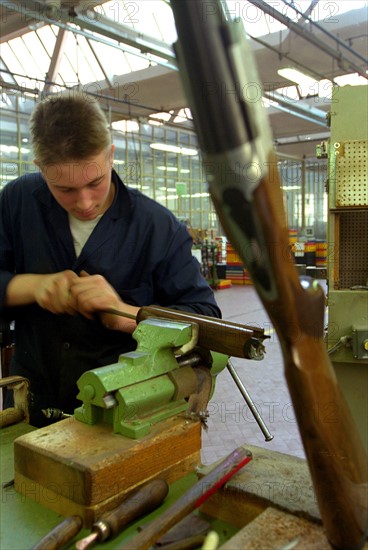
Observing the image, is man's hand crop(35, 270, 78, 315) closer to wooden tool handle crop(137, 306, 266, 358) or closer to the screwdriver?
wooden tool handle crop(137, 306, 266, 358)

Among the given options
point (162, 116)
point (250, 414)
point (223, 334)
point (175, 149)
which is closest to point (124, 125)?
point (162, 116)

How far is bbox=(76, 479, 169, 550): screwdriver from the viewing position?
67 cm

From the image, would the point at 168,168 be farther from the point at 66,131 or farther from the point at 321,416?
the point at 321,416

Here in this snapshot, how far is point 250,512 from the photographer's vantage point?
2.40 ft

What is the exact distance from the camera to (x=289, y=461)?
0.83 m

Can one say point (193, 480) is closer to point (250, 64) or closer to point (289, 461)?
point (289, 461)

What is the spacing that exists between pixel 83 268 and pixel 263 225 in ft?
3.01

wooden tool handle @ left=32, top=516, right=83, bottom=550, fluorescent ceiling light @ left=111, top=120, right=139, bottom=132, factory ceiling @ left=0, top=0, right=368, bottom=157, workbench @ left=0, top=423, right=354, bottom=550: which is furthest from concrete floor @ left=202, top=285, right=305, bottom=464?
fluorescent ceiling light @ left=111, top=120, right=139, bottom=132

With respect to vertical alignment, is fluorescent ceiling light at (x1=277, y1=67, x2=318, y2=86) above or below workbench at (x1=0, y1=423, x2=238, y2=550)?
above

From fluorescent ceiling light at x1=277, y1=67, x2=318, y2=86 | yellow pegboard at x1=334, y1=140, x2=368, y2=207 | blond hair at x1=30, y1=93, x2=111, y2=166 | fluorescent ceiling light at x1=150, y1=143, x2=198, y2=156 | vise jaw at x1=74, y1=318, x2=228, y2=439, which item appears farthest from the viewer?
fluorescent ceiling light at x1=150, y1=143, x2=198, y2=156

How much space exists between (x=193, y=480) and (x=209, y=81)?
2.36 ft

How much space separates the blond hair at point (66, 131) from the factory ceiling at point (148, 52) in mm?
2078

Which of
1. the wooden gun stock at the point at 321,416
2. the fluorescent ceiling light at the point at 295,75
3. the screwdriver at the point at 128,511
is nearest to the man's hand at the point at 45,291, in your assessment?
the screwdriver at the point at 128,511

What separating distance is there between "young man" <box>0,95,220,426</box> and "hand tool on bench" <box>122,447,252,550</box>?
0.50m
